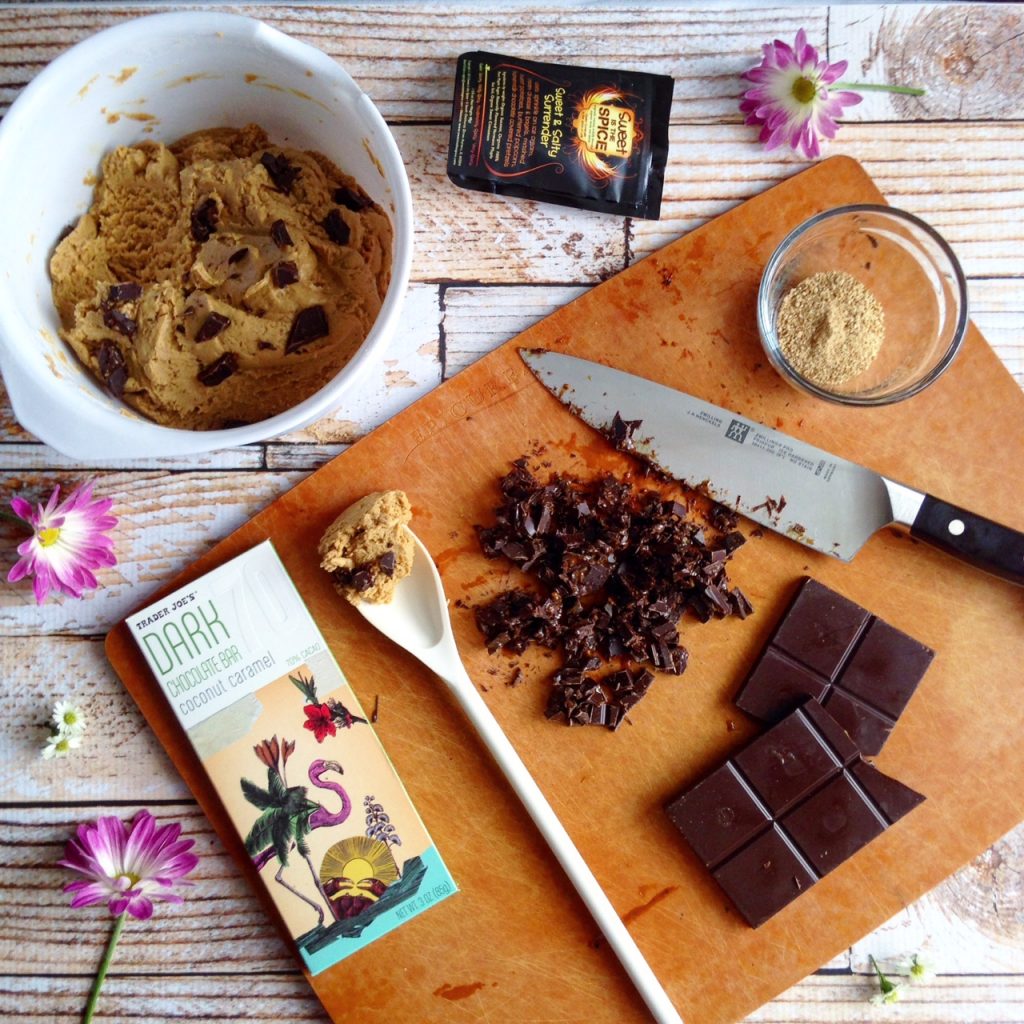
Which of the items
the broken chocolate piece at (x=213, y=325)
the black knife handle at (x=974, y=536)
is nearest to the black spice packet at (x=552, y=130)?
the broken chocolate piece at (x=213, y=325)

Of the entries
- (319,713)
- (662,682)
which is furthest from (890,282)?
(319,713)

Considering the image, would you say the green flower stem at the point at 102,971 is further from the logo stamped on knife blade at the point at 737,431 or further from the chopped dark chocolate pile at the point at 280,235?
the logo stamped on knife blade at the point at 737,431

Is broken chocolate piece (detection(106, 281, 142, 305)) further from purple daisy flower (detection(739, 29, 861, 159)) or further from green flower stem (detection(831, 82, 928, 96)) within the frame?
green flower stem (detection(831, 82, 928, 96))

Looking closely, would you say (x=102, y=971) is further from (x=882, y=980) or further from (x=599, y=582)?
(x=882, y=980)

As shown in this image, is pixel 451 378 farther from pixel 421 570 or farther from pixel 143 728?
pixel 143 728

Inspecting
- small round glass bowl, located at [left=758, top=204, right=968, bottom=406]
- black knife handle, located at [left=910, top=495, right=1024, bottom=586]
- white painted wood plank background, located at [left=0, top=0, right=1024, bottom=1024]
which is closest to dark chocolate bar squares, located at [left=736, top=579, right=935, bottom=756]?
black knife handle, located at [left=910, top=495, right=1024, bottom=586]

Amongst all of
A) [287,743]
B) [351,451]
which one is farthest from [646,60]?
[287,743]
